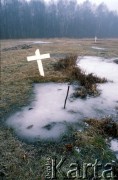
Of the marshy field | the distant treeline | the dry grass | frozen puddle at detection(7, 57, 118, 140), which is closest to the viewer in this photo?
the marshy field

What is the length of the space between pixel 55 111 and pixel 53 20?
72.4 m

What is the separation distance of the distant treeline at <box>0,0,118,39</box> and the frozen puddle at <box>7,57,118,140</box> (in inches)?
2155

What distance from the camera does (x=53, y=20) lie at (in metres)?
76.4

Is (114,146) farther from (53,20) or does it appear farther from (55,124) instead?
(53,20)

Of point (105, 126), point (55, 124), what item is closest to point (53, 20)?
point (55, 124)

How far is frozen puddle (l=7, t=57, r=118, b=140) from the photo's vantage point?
6.50 meters

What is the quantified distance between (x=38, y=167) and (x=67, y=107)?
3.27 m

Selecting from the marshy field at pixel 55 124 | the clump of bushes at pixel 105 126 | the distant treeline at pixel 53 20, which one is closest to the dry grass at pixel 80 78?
the marshy field at pixel 55 124

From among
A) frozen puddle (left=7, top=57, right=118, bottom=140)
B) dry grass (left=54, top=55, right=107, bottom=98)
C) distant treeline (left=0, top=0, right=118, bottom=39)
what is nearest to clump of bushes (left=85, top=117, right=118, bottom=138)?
frozen puddle (left=7, top=57, right=118, bottom=140)

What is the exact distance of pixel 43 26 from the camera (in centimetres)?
7125

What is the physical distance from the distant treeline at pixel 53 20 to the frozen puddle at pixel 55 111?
5473cm

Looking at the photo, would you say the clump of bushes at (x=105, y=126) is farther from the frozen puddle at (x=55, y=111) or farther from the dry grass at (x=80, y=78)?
the dry grass at (x=80, y=78)

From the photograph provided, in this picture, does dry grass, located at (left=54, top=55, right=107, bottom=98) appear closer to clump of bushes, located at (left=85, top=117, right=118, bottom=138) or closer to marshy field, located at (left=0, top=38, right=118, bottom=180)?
marshy field, located at (left=0, top=38, right=118, bottom=180)

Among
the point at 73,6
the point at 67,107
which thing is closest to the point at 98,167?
the point at 67,107
